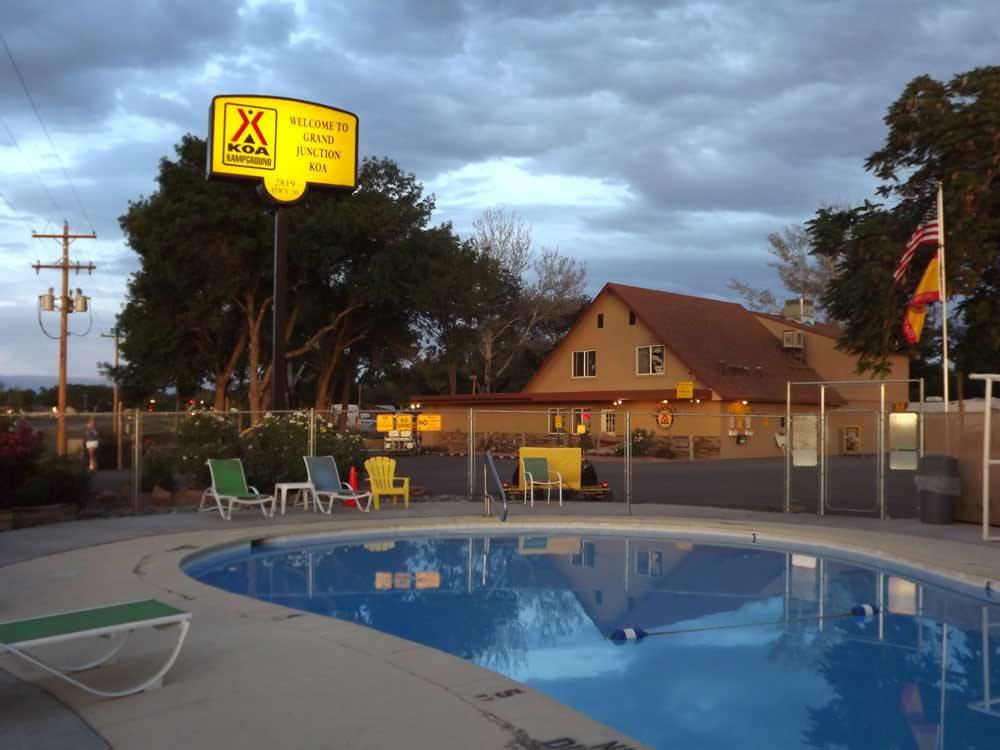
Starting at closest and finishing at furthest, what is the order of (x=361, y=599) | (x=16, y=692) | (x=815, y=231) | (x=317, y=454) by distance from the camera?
1. (x=16, y=692)
2. (x=361, y=599)
3. (x=317, y=454)
4. (x=815, y=231)

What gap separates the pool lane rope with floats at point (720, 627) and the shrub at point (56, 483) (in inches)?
395

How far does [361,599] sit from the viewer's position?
416 inches

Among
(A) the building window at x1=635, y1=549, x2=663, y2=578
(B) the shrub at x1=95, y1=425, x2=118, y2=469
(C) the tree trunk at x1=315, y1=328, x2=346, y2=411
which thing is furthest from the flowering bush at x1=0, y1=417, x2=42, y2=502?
(C) the tree trunk at x1=315, y1=328, x2=346, y2=411

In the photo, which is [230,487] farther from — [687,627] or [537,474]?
[687,627]

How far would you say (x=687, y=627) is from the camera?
938cm

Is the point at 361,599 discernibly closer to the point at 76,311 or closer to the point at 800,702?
the point at 800,702

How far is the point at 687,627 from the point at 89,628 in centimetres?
596

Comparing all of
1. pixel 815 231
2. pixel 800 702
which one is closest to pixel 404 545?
pixel 800 702

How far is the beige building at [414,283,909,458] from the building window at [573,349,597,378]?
0.18 ft

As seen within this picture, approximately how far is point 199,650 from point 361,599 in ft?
13.0

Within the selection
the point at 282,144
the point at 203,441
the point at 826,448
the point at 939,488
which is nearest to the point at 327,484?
the point at 203,441

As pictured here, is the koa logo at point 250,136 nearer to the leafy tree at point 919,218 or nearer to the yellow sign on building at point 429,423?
the yellow sign on building at point 429,423

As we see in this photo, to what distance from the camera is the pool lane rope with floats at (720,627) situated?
8820 mm

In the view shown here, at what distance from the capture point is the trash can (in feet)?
50.1
